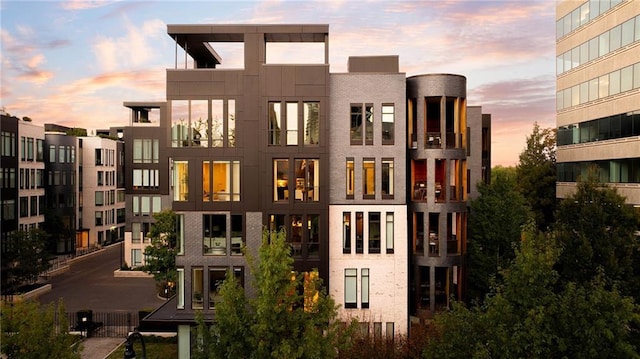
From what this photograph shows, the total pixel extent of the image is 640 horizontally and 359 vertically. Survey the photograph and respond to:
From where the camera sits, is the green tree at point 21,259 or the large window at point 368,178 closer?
the large window at point 368,178

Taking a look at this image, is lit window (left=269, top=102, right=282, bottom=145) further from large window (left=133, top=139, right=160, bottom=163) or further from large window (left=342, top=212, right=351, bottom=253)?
large window (left=133, top=139, right=160, bottom=163)

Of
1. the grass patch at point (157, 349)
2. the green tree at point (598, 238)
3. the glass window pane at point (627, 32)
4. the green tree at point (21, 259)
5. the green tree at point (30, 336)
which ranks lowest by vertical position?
the grass patch at point (157, 349)

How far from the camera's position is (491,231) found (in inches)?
1348

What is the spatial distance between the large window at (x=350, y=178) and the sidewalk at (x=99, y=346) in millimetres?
20311

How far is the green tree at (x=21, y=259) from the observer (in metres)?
44.4

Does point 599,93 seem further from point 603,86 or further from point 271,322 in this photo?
point 271,322

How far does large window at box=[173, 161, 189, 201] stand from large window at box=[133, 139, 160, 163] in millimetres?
35255

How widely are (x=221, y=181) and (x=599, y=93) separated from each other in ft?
121

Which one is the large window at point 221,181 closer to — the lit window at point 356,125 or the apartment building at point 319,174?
the apartment building at point 319,174


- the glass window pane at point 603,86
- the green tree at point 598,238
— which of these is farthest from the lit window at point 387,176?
the glass window pane at point 603,86

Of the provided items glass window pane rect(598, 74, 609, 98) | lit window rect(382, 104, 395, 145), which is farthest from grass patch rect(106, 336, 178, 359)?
glass window pane rect(598, 74, 609, 98)

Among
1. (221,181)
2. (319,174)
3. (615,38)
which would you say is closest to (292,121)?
(319,174)

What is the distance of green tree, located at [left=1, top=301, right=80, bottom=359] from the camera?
53.7 feet

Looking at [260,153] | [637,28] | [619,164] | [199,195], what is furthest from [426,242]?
[637,28]
